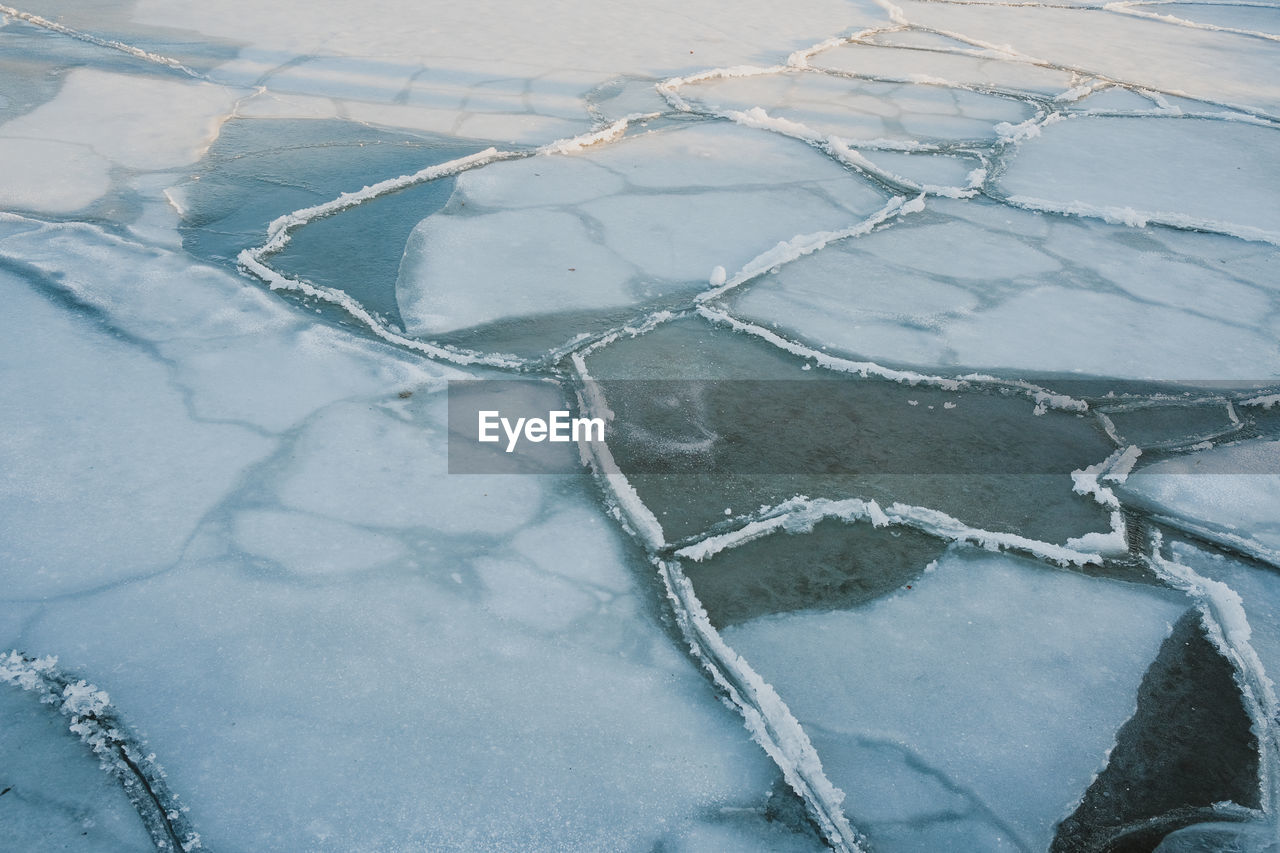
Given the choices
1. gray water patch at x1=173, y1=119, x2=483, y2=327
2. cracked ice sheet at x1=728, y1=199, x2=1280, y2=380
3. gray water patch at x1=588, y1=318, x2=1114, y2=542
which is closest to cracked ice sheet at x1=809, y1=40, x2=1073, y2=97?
cracked ice sheet at x1=728, y1=199, x2=1280, y2=380

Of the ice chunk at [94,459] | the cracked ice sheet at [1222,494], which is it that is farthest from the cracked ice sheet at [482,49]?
the cracked ice sheet at [1222,494]

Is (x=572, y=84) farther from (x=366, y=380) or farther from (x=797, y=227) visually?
(x=366, y=380)

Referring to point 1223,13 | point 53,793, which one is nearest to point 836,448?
point 53,793

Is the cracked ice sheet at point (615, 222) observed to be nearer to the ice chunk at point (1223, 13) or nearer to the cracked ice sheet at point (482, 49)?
the cracked ice sheet at point (482, 49)

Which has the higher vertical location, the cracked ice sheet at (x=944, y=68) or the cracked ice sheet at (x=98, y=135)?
the cracked ice sheet at (x=944, y=68)

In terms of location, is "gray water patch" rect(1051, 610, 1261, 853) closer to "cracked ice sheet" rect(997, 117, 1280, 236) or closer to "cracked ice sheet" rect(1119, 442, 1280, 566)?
"cracked ice sheet" rect(1119, 442, 1280, 566)

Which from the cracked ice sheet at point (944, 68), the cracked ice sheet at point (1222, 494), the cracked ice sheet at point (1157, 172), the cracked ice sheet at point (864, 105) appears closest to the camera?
the cracked ice sheet at point (1222, 494)
